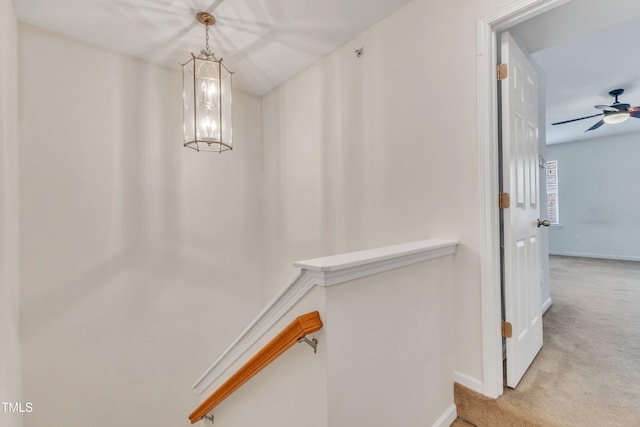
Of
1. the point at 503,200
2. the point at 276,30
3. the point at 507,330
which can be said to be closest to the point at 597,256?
the point at 507,330

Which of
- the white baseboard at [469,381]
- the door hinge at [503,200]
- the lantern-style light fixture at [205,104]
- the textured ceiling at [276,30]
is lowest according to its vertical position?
the white baseboard at [469,381]

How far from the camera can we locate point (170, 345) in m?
2.82

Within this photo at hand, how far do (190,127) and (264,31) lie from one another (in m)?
1.07

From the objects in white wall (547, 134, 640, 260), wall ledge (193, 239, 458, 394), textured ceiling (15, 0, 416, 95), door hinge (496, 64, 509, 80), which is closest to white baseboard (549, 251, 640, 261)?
white wall (547, 134, 640, 260)

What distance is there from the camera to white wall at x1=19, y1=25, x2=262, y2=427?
2.21m

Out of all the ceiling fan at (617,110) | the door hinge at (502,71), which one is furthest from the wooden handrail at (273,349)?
the ceiling fan at (617,110)

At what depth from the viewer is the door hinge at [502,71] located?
5.33 feet

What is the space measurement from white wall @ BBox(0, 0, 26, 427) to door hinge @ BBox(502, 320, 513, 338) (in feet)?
8.79

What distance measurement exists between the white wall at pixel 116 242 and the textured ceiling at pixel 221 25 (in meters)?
0.22

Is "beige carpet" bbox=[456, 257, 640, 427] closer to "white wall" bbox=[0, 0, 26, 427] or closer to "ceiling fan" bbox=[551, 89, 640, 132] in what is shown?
"ceiling fan" bbox=[551, 89, 640, 132]

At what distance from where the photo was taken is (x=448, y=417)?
61.9 inches

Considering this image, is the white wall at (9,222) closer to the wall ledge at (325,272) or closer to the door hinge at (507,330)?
the wall ledge at (325,272)

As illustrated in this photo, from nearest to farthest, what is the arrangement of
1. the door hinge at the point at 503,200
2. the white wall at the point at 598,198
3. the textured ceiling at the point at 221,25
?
the door hinge at the point at 503,200 < the textured ceiling at the point at 221,25 < the white wall at the point at 598,198

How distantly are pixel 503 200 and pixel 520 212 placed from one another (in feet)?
0.85
